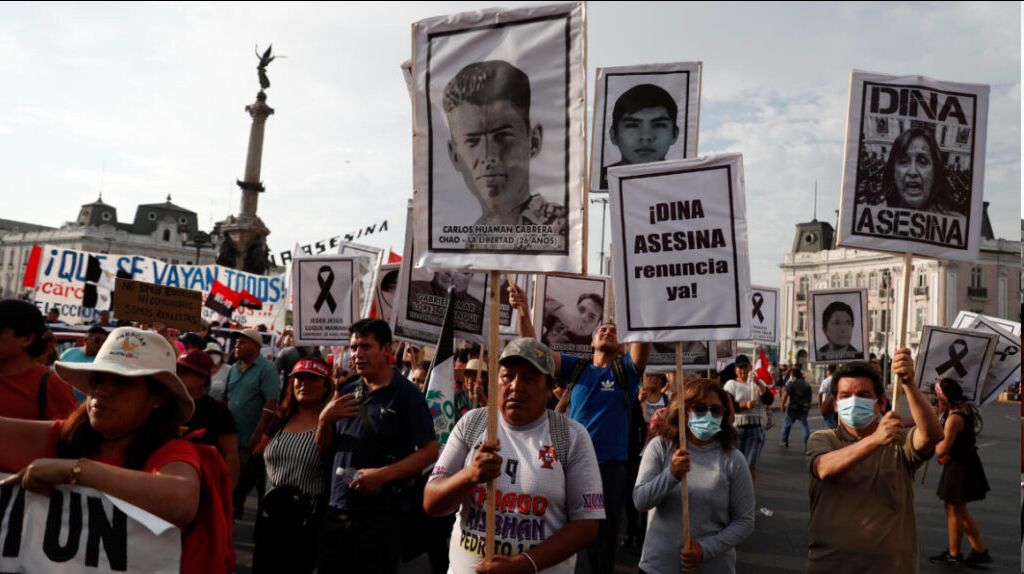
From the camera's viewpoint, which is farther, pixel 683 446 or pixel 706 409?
pixel 706 409

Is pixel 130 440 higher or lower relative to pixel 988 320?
lower

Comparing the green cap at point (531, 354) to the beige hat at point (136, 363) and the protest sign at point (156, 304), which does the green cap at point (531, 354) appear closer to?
the beige hat at point (136, 363)

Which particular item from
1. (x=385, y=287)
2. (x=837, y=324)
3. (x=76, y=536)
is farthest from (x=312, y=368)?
(x=837, y=324)

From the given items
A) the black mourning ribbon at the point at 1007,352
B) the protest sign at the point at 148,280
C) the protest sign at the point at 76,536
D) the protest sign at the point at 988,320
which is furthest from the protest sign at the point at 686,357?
the protest sign at the point at 148,280

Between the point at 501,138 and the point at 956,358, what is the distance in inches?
259

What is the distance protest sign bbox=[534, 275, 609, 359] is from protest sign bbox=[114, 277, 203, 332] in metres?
3.32

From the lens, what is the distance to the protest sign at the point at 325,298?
8.88 meters

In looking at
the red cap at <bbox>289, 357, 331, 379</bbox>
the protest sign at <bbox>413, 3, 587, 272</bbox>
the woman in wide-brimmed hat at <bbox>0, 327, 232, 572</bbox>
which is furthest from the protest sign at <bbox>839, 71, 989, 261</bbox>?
the woman in wide-brimmed hat at <bbox>0, 327, 232, 572</bbox>

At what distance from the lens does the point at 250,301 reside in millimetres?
23906

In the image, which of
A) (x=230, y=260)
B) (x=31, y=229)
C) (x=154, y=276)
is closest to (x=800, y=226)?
(x=230, y=260)

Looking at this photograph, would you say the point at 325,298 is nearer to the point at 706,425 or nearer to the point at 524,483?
the point at 706,425

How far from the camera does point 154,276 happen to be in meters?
24.7

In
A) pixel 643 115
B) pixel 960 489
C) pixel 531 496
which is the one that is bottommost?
pixel 960 489

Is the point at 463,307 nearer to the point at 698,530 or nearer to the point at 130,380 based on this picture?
the point at 698,530
